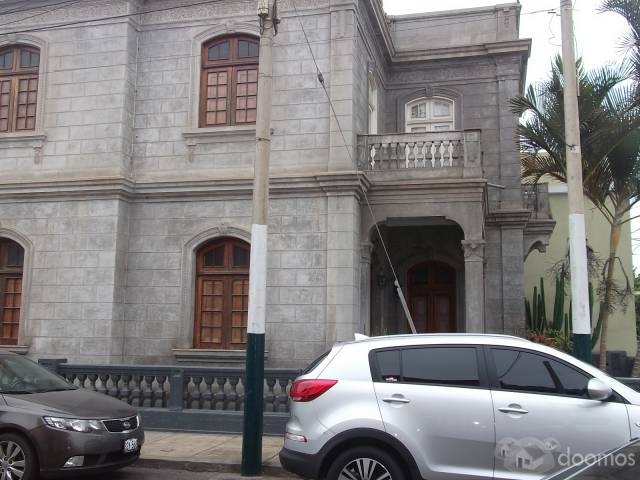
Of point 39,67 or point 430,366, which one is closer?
point 430,366

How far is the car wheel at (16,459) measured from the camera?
275 inches

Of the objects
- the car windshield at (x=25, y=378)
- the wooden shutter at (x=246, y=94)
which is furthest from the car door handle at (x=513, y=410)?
the wooden shutter at (x=246, y=94)

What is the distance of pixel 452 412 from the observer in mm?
5785

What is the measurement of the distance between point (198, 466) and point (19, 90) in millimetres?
10001

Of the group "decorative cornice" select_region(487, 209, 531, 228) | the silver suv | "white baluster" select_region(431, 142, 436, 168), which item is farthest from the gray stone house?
the silver suv

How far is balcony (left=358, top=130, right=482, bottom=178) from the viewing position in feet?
41.3

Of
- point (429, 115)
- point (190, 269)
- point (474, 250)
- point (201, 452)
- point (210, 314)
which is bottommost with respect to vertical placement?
point (201, 452)

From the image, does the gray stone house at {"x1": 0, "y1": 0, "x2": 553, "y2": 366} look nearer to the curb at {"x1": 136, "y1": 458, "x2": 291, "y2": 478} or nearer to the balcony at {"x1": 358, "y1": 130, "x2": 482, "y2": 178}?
the balcony at {"x1": 358, "y1": 130, "x2": 482, "y2": 178}

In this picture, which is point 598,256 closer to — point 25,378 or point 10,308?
point 10,308

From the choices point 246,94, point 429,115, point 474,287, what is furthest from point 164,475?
point 429,115

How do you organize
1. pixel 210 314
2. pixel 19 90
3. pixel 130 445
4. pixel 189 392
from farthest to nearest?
pixel 19 90, pixel 210 314, pixel 189 392, pixel 130 445

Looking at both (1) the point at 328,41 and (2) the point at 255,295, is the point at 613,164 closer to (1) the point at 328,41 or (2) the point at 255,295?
(1) the point at 328,41

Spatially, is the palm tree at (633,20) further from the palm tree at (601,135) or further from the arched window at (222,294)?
the arched window at (222,294)

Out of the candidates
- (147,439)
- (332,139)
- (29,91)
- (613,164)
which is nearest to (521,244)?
(613,164)
